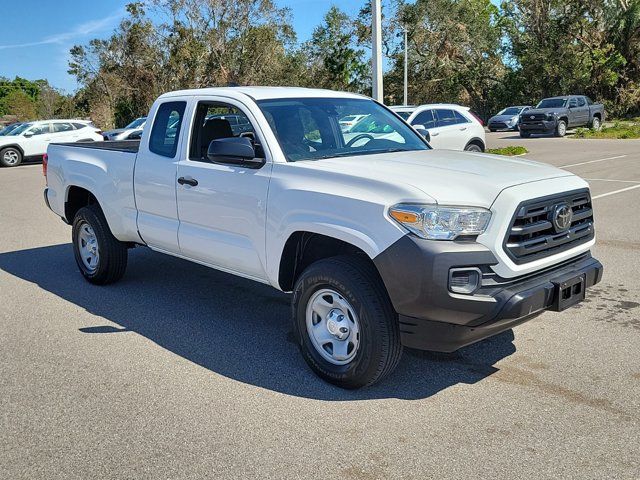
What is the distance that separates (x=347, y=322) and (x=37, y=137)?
2382 cm

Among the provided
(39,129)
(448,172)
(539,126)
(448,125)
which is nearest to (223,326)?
(448,172)

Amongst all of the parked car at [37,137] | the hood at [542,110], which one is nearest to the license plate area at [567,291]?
the parked car at [37,137]

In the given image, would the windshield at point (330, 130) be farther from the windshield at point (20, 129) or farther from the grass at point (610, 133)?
the grass at point (610, 133)

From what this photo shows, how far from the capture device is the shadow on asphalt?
4312 millimetres

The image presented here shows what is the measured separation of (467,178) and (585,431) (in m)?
1.62

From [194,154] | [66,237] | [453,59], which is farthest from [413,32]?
[194,154]

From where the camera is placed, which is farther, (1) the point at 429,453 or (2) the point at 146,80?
(2) the point at 146,80

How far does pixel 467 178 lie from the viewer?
4055 mm

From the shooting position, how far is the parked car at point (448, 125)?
15.9 metres

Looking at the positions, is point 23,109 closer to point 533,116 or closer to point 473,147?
point 533,116

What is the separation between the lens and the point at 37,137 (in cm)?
2475

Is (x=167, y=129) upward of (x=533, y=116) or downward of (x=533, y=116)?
upward

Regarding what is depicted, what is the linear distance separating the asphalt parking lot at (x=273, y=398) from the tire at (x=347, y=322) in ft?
0.55

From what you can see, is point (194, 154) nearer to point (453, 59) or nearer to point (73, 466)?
point (73, 466)
